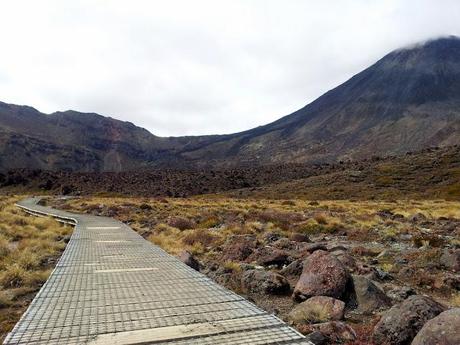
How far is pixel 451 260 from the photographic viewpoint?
12.0 metres

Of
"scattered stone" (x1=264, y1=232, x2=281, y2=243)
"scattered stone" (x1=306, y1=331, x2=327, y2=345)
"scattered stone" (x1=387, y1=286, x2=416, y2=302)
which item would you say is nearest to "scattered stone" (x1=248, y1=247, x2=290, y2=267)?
"scattered stone" (x1=387, y1=286, x2=416, y2=302)

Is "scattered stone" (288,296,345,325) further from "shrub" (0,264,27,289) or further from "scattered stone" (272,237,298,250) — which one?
"scattered stone" (272,237,298,250)

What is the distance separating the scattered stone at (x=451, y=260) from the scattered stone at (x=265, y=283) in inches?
198

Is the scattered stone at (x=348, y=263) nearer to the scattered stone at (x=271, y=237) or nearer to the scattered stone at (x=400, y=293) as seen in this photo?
the scattered stone at (x=400, y=293)

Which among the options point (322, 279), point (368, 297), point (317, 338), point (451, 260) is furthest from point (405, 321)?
point (451, 260)

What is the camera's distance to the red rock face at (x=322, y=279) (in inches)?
336

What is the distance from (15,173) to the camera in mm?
114812

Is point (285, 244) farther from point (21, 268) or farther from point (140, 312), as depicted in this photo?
Answer: point (140, 312)

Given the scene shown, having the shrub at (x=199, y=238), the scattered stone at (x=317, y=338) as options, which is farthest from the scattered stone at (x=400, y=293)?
the shrub at (x=199, y=238)

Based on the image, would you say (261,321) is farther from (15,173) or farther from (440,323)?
(15,173)

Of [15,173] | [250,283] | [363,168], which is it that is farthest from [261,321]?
[15,173]

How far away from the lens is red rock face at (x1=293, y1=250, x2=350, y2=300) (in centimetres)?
855

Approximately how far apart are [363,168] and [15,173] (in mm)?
87740

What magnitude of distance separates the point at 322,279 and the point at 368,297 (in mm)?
933
